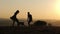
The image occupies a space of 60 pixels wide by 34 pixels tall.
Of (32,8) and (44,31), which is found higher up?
(32,8)

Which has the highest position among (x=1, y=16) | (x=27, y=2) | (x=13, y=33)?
(x=27, y=2)

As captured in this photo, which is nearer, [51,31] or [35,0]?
[51,31]

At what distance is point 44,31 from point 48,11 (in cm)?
35

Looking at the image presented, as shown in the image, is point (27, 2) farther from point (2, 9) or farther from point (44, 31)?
point (44, 31)

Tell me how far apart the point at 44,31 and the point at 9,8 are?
1.41 ft

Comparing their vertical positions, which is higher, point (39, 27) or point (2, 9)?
point (2, 9)

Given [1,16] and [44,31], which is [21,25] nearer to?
[44,31]

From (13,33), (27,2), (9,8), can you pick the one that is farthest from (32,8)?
(13,33)

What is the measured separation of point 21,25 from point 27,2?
0.32 meters

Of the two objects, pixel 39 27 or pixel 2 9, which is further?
pixel 2 9

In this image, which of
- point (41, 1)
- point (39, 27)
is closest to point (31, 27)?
point (39, 27)

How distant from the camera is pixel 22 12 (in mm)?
1561

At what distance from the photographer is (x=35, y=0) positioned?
1623mm

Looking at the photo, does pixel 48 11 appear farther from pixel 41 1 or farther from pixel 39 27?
pixel 39 27
